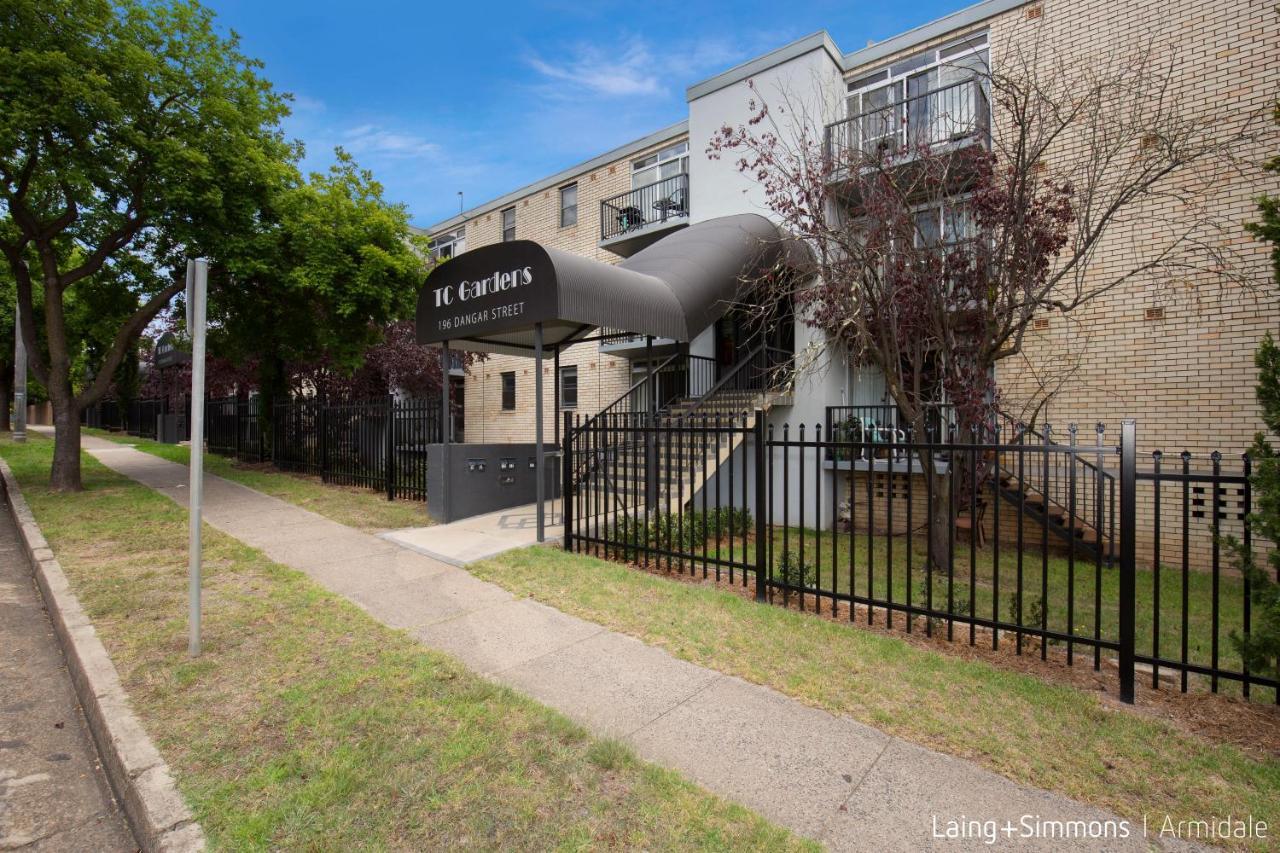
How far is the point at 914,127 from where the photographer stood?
382 inches

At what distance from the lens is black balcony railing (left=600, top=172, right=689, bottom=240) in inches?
560

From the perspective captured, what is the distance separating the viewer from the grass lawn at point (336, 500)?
29.7ft

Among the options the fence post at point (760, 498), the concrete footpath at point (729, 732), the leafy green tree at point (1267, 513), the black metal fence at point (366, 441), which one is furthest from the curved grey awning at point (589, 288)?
the leafy green tree at point (1267, 513)

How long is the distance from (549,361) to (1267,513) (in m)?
15.7

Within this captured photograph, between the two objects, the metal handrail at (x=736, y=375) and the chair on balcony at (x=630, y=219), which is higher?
the chair on balcony at (x=630, y=219)

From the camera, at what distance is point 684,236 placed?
11.0 metres

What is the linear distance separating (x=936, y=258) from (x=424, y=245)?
11668 mm

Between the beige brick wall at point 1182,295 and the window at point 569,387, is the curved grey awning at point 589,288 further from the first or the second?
the window at point 569,387

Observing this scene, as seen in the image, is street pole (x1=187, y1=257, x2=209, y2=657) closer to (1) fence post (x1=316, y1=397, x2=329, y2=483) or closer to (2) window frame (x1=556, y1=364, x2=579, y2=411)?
(1) fence post (x1=316, y1=397, x2=329, y2=483)

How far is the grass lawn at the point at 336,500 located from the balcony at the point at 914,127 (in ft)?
26.7

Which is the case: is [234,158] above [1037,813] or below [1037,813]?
above

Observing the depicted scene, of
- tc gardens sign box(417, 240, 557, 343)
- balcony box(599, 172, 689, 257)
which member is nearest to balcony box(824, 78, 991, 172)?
balcony box(599, 172, 689, 257)

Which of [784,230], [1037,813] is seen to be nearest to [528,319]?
[784,230]

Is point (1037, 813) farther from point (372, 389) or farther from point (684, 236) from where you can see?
point (372, 389)
